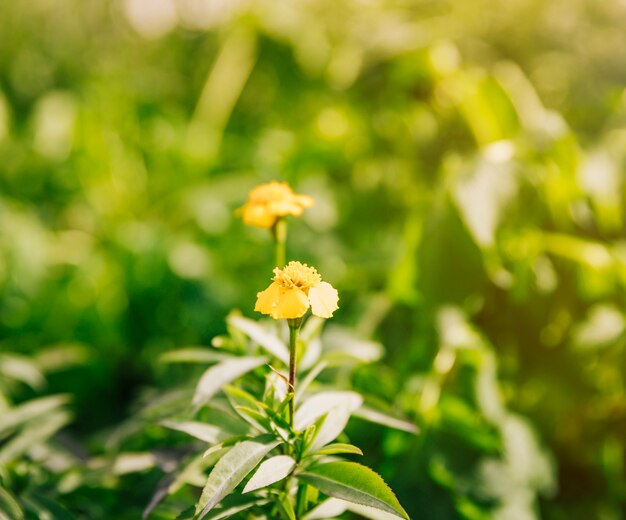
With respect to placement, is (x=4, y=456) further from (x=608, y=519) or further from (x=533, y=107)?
(x=533, y=107)

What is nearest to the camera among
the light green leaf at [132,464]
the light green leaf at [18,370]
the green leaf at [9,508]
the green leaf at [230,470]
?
the green leaf at [230,470]

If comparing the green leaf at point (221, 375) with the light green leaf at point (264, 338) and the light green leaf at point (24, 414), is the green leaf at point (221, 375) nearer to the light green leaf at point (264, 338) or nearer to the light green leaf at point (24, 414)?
the light green leaf at point (264, 338)

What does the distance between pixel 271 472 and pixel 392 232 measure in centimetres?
93

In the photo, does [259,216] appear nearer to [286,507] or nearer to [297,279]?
[297,279]

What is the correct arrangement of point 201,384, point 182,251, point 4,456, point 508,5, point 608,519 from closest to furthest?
point 201,384 < point 4,456 < point 608,519 < point 182,251 < point 508,5

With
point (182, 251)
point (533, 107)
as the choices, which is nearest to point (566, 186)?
point (533, 107)

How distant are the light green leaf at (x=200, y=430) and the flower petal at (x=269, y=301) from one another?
0.15 m

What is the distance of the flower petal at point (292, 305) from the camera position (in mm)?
512

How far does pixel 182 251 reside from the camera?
1.24 metres

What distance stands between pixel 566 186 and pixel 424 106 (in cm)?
40

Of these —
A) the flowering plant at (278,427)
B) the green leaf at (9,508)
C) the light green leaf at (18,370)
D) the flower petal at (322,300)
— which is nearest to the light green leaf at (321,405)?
the flowering plant at (278,427)

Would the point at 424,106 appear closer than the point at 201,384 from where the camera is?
No

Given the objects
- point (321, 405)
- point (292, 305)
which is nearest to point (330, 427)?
point (321, 405)

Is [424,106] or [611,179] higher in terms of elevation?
[424,106]
